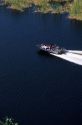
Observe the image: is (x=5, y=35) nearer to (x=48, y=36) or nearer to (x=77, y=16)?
(x=48, y=36)

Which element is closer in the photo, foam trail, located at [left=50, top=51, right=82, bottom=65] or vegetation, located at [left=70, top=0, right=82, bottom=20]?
foam trail, located at [left=50, top=51, right=82, bottom=65]

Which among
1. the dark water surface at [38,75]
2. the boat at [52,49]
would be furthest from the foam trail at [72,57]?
the dark water surface at [38,75]

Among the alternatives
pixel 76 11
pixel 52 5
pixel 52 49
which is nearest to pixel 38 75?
pixel 52 49

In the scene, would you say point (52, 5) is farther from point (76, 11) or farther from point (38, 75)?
point (38, 75)

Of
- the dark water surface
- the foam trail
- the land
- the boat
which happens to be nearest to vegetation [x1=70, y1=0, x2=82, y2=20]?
the land

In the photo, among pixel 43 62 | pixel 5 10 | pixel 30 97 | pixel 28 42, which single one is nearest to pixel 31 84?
pixel 30 97

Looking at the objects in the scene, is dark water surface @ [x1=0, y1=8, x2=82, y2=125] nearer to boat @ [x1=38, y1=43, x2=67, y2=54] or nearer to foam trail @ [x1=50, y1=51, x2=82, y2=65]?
foam trail @ [x1=50, y1=51, x2=82, y2=65]
